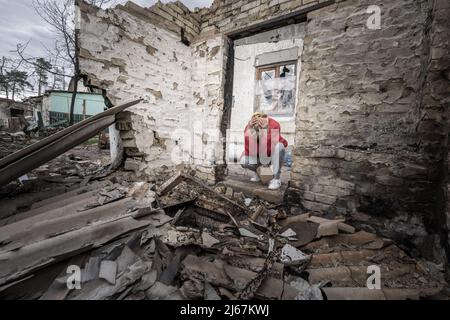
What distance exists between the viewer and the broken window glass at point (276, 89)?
4707mm

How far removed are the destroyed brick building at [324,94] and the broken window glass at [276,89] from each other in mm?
1470

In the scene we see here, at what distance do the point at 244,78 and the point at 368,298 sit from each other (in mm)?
4866

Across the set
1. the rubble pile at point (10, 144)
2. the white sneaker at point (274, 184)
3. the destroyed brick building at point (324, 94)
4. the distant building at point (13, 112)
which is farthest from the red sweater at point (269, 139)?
the distant building at point (13, 112)

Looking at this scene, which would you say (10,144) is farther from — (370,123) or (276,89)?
(370,123)

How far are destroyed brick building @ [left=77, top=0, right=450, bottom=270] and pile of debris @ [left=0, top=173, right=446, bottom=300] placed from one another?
448mm

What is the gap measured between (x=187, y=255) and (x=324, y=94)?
243cm

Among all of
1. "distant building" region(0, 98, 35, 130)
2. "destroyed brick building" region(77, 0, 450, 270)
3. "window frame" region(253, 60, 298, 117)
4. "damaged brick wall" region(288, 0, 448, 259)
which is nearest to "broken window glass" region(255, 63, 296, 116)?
"window frame" region(253, 60, 298, 117)

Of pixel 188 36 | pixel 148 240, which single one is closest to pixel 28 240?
pixel 148 240

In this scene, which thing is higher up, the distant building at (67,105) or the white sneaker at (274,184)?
the distant building at (67,105)

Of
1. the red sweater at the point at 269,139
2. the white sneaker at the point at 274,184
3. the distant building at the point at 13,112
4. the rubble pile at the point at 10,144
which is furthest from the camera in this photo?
the distant building at the point at 13,112

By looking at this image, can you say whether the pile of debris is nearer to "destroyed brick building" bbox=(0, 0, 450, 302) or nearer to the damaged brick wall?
"destroyed brick building" bbox=(0, 0, 450, 302)

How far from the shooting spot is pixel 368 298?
1444 mm

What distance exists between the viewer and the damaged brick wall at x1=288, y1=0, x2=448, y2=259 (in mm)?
2002

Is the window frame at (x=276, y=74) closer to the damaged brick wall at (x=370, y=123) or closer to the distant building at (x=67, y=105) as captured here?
the damaged brick wall at (x=370, y=123)
